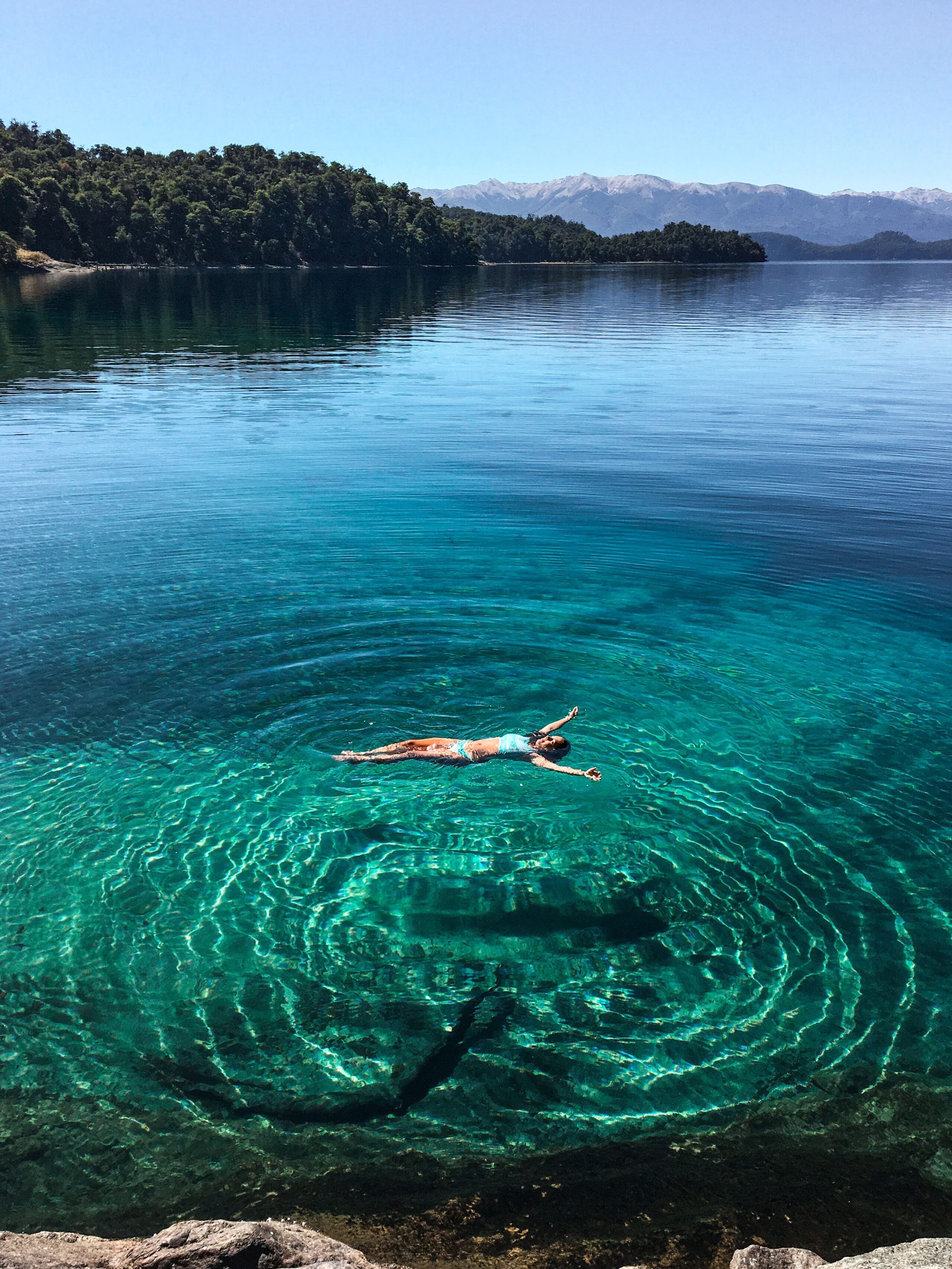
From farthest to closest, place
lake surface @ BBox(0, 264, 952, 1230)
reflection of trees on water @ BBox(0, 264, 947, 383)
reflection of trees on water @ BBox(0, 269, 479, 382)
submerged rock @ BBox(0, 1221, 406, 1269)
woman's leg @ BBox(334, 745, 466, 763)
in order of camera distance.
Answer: reflection of trees on water @ BBox(0, 264, 947, 383), reflection of trees on water @ BBox(0, 269, 479, 382), woman's leg @ BBox(334, 745, 466, 763), lake surface @ BBox(0, 264, 952, 1230), submerged rock @ BBox(0, 1221, 406, 1269)

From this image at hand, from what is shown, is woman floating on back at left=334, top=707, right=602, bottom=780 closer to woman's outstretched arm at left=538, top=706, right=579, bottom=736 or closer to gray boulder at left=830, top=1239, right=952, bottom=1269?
woman's outstretched arm at left=538, top=706, right=579, bottom=736

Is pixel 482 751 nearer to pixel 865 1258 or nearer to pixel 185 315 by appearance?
pixel 865 1258

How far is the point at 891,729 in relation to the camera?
15.7m

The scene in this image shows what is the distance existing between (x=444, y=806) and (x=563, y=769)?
204cm

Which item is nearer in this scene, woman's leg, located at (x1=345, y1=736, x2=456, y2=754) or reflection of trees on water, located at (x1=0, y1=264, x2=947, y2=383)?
woman's leg, located at (x1=345, y1=736, x2=456, y2=754)

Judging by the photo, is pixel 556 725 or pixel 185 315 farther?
pixel 185 315

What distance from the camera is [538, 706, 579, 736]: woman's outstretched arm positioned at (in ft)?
44.3

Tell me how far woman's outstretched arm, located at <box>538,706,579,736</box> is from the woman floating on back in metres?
0.02

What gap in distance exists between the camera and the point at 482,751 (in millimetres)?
13328

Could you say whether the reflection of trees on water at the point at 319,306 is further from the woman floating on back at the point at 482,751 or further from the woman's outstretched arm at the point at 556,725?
the woman's outstretched arm at the point at 556,725

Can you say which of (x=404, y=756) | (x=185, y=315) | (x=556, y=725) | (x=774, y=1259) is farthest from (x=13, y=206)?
(x=774, y=1259)

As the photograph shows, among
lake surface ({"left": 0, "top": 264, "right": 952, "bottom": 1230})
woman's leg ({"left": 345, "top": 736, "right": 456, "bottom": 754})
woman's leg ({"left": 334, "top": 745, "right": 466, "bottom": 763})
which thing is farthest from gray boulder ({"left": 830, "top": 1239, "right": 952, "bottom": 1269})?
woman's leg ({"left": 345, "top": 736, "right": 456, "bottom": 754})

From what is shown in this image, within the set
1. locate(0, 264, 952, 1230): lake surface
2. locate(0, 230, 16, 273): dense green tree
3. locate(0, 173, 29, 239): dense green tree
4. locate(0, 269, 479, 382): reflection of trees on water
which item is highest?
locate(0, 173, 29, 239): dense green tree

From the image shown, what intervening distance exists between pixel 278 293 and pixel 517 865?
399 feet
